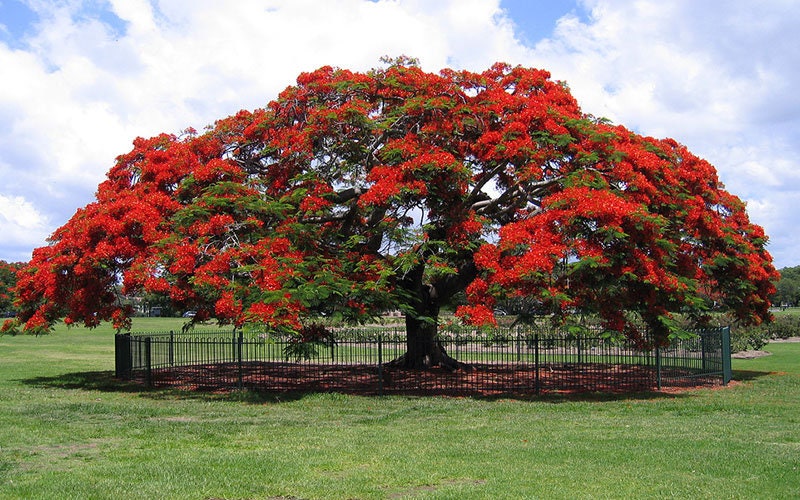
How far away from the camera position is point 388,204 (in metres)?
14.6

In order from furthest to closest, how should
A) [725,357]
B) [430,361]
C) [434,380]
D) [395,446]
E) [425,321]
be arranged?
[430,361] < [725,357] < [434,380] < [425,321] < [395,446]

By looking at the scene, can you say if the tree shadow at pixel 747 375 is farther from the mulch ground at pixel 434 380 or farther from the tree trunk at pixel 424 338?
the tree trunk at pixel 424 338

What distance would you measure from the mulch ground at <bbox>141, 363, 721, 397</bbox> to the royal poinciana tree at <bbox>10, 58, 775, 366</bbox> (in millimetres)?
2058

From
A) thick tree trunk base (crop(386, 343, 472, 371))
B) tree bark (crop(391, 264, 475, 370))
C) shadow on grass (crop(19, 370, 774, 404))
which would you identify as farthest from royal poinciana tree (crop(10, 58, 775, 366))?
thick tree trunk base (crop(386, 343, 472, 371))

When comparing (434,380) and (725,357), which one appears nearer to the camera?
(434,380)

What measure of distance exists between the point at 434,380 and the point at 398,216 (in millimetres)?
4840

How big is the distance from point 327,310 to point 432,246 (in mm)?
3005

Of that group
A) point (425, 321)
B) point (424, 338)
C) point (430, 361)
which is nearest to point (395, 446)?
point (425, 321)

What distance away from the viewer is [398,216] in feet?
53.5

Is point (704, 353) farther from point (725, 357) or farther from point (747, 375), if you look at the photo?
point (747, 375)

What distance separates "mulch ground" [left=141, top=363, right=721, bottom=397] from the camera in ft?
55.4

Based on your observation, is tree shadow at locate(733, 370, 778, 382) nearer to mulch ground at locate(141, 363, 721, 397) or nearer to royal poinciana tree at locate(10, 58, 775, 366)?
mulch ground at locate(141, 363, 721, 397)

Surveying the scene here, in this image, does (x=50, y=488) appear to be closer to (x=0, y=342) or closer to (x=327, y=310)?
(x=327, y=310)

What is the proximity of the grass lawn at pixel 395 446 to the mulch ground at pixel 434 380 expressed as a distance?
1341mm
